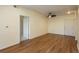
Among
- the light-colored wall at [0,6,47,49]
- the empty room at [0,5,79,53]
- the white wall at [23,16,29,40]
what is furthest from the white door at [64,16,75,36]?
the light-colored wall at [0,6,47,49]

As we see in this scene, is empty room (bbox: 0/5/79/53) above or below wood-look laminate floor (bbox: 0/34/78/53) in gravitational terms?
above

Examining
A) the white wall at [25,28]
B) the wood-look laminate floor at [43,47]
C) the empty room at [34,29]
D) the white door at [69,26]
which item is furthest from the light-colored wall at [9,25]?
the white door at [69,26]

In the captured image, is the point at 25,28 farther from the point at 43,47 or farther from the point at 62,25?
the point at 62,25

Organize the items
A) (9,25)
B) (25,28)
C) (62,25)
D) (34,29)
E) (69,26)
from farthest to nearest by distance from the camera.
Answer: (62,25) < (69,26) < (34,29) < (25,28) < (9,25)

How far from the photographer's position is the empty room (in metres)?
5.06

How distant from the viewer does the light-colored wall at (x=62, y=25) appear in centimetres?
1009

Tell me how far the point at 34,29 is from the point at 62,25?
373cm

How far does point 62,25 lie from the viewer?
11.0m

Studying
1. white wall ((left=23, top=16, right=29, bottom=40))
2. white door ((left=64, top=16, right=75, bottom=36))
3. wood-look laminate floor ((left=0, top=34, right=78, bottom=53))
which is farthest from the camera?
white door ((left=64, top=16, right=75, bottom=36))

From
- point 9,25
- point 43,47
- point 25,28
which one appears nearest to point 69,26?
point 25,28

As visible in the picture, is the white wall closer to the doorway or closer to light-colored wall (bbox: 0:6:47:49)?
the doorway

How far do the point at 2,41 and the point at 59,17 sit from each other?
25.1 ft

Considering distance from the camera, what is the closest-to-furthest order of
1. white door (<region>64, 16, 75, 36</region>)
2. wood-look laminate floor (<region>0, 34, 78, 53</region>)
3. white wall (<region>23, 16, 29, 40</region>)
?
wood-look laminate floor (<region>0, 34, 78, 53</region>), white wall (<region>23, 16, 29, 40</region>), white door (<region>64, 16, 75, 36</region>)
